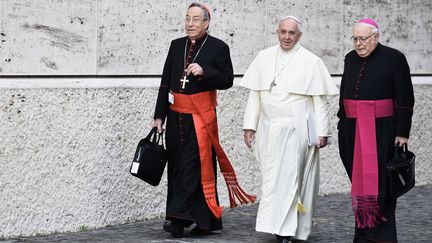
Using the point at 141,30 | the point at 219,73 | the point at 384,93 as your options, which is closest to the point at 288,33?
the point at 219,73

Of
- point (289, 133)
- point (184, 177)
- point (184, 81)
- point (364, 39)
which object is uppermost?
point (364, 39)

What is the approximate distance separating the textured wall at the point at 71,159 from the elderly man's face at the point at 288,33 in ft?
5.05

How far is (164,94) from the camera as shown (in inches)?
367

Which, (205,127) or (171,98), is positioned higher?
(171,98)

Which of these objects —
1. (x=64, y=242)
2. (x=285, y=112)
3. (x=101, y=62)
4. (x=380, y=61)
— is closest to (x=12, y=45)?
(x=101, y=62)

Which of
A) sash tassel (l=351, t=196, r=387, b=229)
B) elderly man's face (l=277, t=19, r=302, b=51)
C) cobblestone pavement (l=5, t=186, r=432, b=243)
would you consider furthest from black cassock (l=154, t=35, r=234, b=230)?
sash tassel (l=351, t=196, r=387, b=229)

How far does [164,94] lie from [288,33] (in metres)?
1.08

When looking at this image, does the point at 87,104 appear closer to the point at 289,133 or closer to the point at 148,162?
the point at 148,162

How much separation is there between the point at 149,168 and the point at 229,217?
164 cm

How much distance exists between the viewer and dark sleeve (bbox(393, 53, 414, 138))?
8.61 meters

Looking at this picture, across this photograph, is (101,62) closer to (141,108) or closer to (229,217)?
(141,108)

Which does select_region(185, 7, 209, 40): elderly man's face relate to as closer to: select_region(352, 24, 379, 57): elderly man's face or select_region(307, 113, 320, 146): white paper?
select_region(307, 113, 320, 146): white paper

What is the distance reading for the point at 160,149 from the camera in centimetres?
917

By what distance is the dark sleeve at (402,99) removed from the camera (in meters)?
8.61
